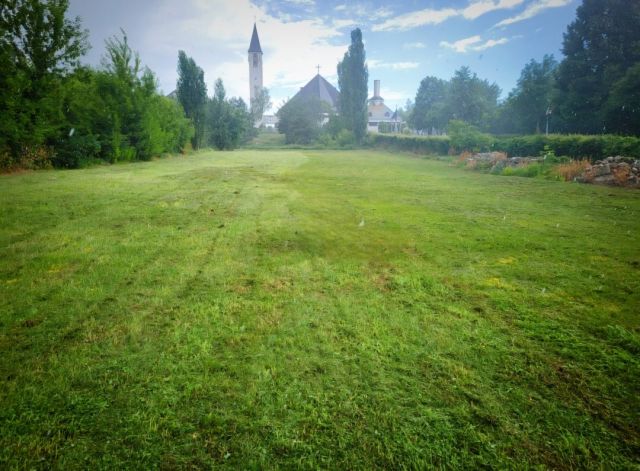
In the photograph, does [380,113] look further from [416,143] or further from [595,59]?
[416,143]

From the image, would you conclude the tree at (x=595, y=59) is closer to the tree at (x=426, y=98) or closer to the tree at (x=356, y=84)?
the tree at (x=356, y=84)

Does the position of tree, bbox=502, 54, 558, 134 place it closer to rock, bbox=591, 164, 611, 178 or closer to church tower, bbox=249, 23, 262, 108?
rock, bbox=591, 164, 611, 178

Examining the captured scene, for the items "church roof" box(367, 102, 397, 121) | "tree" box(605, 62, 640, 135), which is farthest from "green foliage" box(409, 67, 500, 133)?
"church roof" box(367, 102, 397, 121)

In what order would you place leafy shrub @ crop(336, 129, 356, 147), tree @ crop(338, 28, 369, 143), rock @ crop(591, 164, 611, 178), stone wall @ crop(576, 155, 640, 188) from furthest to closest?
leafy shrub @ crop(336, 129, 356, 147), tree @ crop(338, 28, 369, 143), rock @ crop(591, 164, 611, 178), stone wall @ crop(576, 155, 640, 188)

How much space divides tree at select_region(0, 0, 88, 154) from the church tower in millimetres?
70474

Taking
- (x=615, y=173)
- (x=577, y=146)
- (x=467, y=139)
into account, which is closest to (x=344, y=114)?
(x=467, y=139)

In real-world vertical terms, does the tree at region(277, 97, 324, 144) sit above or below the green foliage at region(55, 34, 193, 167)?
above

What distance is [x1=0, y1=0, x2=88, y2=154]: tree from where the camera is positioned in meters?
12.0

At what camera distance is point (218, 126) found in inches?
1519

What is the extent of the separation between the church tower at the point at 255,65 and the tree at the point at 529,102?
2239 inches

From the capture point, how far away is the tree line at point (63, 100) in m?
12.4

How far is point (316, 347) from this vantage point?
102 inches

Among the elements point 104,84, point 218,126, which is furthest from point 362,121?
point 104,84

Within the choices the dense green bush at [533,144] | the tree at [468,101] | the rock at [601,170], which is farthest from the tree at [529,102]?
the rock at [601,170]
